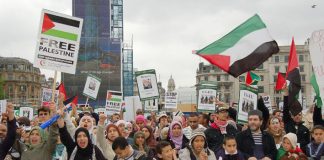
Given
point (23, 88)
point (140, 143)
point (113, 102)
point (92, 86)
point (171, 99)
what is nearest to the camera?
point (140, 143)

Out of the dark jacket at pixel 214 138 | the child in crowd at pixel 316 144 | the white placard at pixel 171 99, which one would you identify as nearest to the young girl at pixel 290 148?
the child in crowd at pixel 316 144

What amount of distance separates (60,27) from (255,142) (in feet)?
11.0

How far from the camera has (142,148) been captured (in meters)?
7.35

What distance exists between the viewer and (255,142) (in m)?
6.88

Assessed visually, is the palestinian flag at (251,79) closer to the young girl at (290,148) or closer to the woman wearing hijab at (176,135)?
the woman wearing hijab at (176,135)

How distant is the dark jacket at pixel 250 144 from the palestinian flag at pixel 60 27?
2907 millimetres

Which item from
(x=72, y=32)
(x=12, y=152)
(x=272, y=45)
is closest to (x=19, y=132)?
(x=12, y=152)

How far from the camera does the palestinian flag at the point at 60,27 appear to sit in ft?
24.5

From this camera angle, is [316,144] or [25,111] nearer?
[316,144]

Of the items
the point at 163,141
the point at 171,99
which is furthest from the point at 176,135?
the point at 171,99

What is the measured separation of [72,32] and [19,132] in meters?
2.40

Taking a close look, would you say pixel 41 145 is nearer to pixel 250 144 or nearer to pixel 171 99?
pixel 250 144

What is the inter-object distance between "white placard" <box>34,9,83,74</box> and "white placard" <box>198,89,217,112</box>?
6.61m

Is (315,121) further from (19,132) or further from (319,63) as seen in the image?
(19,132)
